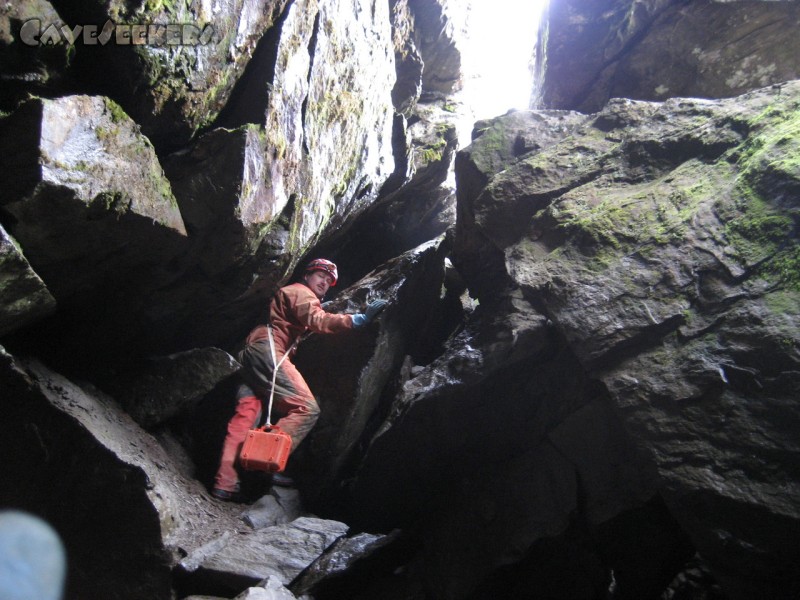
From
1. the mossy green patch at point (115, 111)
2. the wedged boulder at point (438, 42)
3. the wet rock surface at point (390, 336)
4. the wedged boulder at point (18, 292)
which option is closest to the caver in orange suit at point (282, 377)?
the wet rock surface at point (390, 336)

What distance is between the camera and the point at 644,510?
5980 mm

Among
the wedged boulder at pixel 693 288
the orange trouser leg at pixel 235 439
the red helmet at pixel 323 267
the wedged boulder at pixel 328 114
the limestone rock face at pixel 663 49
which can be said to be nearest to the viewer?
the wedged boulder at pixel 693 288

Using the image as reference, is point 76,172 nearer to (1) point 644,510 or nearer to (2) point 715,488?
(2) point 715,488

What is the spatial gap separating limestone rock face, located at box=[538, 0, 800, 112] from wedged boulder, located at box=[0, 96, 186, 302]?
973 cm

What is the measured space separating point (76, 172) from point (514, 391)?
5.97 metres

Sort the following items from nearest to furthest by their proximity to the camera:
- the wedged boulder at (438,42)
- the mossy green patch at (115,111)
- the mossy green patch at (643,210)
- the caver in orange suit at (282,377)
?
1. the mossy green patch at (115,111)
2. the mossy green patch at (643,210)
3. the caver in orange suit at (282,377)
4. the wedged boulder at (438,42)

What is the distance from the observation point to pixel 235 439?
7.35m

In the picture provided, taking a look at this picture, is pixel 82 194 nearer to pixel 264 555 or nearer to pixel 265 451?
pixel 265 451

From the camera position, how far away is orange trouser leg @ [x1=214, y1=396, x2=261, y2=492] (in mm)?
7227

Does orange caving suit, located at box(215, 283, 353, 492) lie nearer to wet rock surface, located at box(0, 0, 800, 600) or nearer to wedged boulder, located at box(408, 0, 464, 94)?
wet rock surface, located at box(0, 0, 800, 600)

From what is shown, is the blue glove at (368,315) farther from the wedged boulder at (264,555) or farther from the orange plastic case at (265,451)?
the wedged boulder at (264,555)

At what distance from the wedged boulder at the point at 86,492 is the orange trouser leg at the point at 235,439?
905 mm

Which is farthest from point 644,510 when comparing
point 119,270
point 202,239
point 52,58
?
point 52,58

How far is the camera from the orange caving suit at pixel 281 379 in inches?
289
